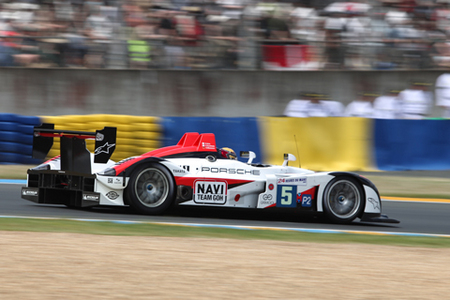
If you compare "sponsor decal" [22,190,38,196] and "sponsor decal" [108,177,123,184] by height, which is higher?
"sponsor decal" [108,177,123,184]

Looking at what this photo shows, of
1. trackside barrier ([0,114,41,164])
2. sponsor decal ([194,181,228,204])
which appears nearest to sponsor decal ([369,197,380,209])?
sponsor decal ([194,181,228,204])

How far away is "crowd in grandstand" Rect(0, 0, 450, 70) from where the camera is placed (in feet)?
46.9

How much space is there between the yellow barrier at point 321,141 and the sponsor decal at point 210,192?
492cm

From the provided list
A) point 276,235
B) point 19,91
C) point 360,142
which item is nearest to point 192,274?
point 276,235

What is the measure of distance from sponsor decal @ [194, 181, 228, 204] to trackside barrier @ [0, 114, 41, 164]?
5.67 m

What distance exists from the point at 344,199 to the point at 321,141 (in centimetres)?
474

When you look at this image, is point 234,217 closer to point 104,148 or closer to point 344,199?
point 344,199

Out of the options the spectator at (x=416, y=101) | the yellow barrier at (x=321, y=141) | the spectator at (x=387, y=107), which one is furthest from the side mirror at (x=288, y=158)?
the spectator at (x=416, y=101)

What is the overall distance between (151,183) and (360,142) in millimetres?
6223

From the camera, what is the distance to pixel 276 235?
6.65 meters

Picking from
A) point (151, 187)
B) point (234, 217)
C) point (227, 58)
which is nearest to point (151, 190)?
point (151, 187)

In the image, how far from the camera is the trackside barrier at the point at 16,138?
38.6ft

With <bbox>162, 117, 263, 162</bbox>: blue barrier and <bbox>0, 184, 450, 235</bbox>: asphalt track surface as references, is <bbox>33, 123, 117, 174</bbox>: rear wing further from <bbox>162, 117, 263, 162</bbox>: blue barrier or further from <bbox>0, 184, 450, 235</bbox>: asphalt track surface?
<bbox>162, 117, 263, 162</bbox>: blue barrier

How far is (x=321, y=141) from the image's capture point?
12.3 m
